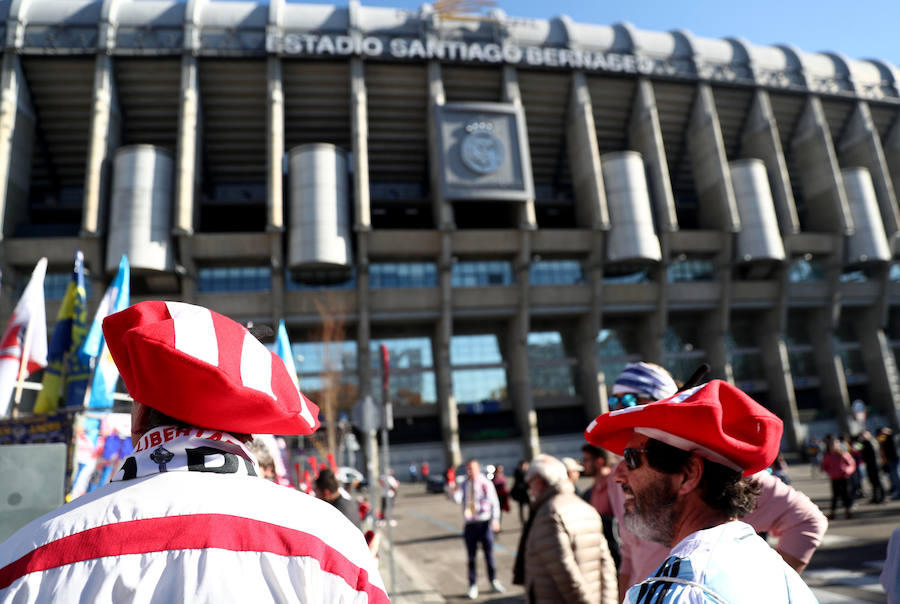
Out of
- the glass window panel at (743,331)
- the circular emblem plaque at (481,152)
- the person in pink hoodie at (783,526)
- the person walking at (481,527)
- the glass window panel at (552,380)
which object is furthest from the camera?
the glass window panel at (743,331)

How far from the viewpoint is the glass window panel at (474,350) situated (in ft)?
116

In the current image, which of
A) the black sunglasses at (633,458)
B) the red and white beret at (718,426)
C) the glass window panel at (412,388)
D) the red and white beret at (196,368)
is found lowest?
the black sunglasses at (633,458)

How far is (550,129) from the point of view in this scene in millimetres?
37406

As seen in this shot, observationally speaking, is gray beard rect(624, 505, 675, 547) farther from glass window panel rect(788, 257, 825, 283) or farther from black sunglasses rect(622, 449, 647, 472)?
glass window panel rect(788, 257, 825, 283)

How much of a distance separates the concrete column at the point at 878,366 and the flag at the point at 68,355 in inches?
1773

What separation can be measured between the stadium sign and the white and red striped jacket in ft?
112

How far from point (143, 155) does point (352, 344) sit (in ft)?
49.9

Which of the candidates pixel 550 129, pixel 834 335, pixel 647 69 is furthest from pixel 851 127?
pixel 550 129

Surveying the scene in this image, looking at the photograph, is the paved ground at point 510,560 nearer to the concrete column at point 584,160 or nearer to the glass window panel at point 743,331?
the concrete column at point 584,160

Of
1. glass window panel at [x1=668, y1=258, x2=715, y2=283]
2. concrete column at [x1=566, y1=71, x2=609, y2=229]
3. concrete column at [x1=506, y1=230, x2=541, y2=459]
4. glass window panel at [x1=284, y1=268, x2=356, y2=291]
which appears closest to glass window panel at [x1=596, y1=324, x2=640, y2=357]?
glass window panel at [x1=668, y1=258, x2=715, y2=283]

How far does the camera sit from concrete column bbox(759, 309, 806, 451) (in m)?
34.4

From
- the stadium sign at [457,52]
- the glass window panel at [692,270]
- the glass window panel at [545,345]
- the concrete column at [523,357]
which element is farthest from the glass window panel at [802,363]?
the stadium sign at [457,52]

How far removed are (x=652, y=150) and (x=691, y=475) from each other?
117 feet

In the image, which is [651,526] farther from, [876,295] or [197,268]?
[876,295]
